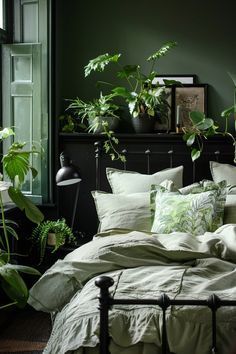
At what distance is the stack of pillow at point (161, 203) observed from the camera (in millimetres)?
3900

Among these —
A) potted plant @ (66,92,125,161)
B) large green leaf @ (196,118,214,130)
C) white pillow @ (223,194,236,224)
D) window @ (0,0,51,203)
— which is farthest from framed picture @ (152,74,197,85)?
white pillow @ (223,194,236,224)

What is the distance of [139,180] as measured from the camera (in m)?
4.43

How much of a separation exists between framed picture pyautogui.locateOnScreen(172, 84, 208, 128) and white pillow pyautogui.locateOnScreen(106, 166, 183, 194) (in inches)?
19.9

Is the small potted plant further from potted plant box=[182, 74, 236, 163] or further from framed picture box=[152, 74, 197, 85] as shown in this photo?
potted plant box=[182, 74, 236, 163]

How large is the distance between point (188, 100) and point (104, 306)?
2.87 metres

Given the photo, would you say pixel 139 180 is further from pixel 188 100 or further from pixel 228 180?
pixel 188 100

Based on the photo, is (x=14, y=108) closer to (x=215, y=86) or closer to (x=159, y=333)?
(x=215, y=86)

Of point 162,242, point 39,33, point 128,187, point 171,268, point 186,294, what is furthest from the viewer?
point 39,33

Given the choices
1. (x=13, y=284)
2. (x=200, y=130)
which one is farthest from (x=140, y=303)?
(x=200, y=130)

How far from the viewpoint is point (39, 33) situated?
477 cm

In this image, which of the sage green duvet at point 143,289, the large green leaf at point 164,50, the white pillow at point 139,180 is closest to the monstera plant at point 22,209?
the sage green duvet at point 143,289

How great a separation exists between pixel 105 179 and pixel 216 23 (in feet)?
4.87

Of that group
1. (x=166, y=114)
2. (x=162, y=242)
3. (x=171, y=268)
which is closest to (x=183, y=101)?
(x=166, y=114)

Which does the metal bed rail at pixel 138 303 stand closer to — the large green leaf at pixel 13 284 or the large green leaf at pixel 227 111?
the large green leaf at pixel 13 284
